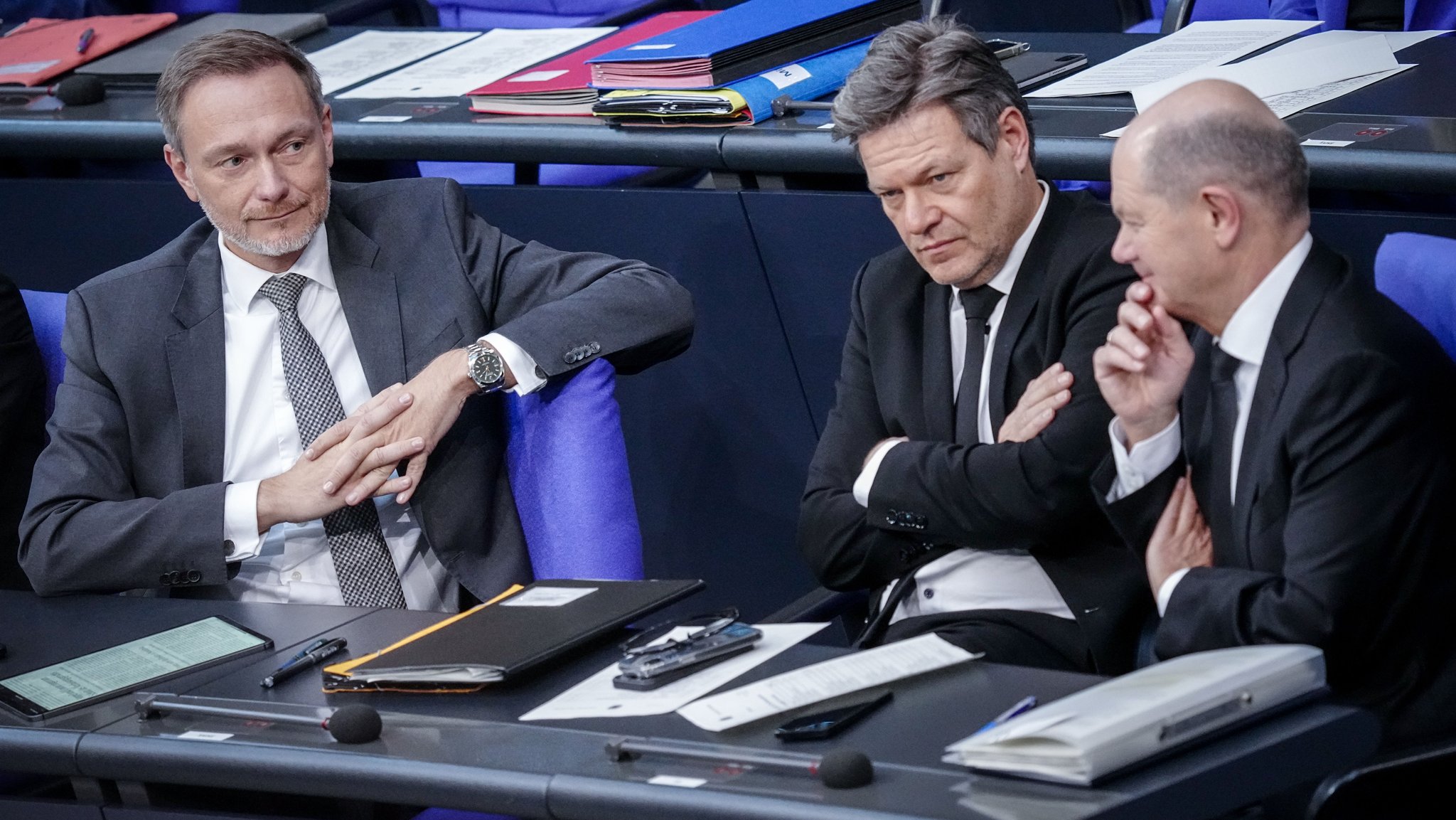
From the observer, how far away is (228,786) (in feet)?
6.35

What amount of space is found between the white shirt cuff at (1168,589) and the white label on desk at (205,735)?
103 centimetres

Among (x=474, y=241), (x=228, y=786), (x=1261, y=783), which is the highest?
(x=474, y=241)

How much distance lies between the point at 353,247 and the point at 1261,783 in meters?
1.70

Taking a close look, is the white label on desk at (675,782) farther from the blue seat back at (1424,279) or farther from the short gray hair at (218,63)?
the short gray hair at (218,63)

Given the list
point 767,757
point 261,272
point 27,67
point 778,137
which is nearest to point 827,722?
point 767,757

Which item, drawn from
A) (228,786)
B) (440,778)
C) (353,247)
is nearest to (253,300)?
(353,247)

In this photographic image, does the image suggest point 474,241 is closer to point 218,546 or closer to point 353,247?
point 353,247

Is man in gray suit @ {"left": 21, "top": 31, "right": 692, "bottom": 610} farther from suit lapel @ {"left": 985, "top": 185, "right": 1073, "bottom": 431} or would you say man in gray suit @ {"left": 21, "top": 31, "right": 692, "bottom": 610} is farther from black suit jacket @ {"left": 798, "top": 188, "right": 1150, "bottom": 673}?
suit lapel @ {"left": 985, "top": 185, "right": 1073, "bottom": 431}

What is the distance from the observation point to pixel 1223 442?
6.56 ft

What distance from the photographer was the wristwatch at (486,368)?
2.50 m

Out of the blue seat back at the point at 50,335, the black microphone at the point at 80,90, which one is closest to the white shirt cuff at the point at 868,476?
the blue seat back at the point at 50,335

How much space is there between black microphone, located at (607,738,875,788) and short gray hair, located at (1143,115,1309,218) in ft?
Answer: 2.42

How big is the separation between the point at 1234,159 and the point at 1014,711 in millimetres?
651

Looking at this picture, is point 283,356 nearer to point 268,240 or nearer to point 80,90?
point 268,240
